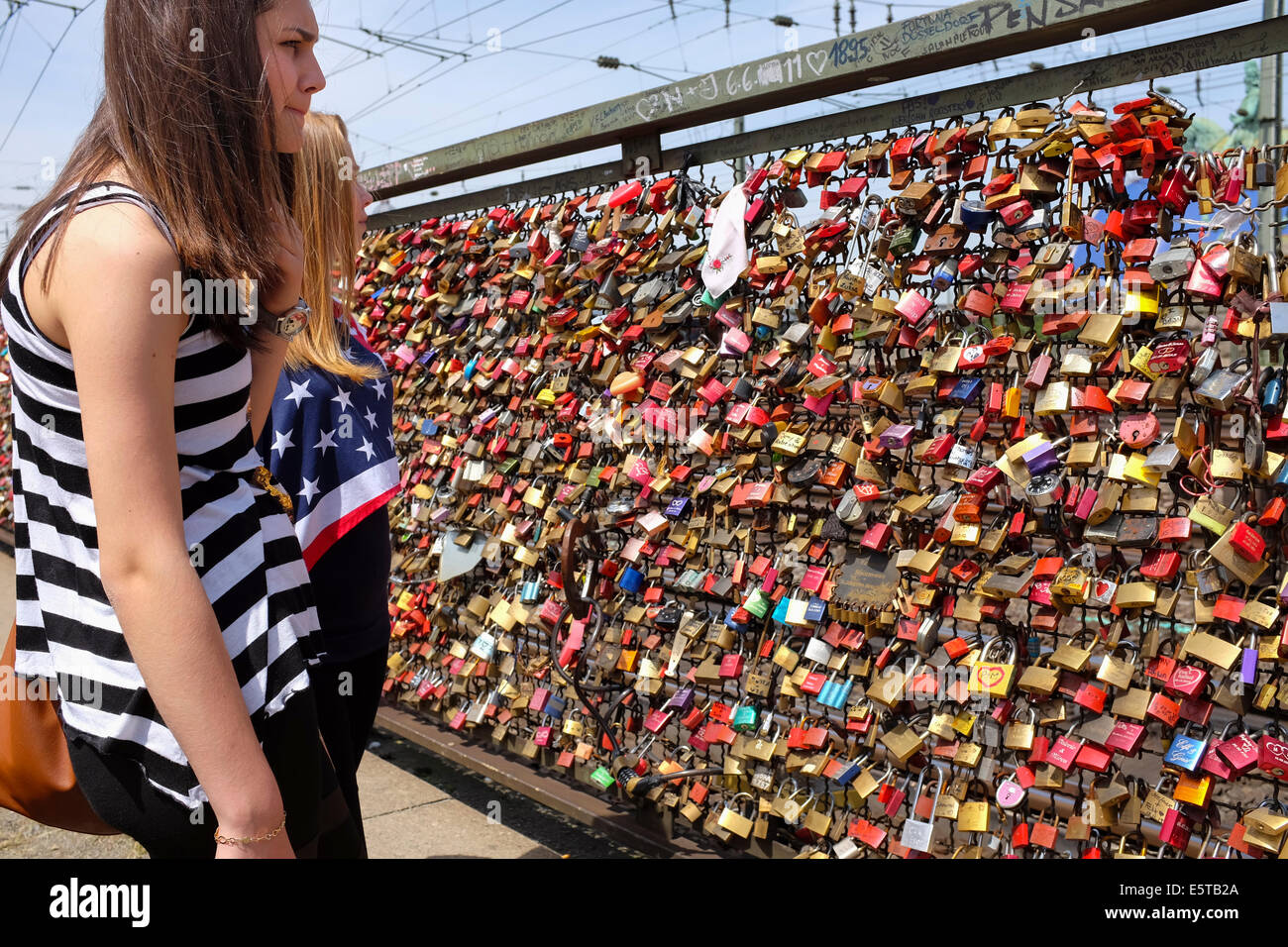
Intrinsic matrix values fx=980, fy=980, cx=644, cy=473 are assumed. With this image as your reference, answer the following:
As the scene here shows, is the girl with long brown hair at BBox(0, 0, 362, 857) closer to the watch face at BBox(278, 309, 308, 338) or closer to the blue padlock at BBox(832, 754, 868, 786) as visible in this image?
the watch face at BBox(278, 309, 308, 338)

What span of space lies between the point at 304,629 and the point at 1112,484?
180 centimetres

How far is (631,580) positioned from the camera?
11.0ft

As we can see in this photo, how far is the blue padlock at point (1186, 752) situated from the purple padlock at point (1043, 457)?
2.12 feet

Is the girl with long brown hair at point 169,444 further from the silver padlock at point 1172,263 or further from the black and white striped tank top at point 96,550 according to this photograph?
the silver padlock at point 1172,263

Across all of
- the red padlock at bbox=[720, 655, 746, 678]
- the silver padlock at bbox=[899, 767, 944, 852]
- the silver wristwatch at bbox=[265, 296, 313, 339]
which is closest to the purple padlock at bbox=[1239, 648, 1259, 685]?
the silver padlock at bbox=[899, 767, 944, 852]

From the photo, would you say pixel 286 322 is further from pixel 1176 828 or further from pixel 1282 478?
pixel 1176 828

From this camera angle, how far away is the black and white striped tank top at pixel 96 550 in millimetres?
996

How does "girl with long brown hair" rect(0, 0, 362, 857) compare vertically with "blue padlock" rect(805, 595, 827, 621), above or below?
above

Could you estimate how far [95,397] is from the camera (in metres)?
0.90

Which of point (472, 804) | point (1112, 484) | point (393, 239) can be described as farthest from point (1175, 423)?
point (393, 239)

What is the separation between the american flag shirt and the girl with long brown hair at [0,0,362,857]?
115 centimetres

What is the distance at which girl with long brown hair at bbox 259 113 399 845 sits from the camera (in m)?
1.97

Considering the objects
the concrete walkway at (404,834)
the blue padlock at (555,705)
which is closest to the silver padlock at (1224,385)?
the blue padlock at (555,705)

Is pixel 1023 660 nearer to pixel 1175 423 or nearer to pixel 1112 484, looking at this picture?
pixel 1112 484
